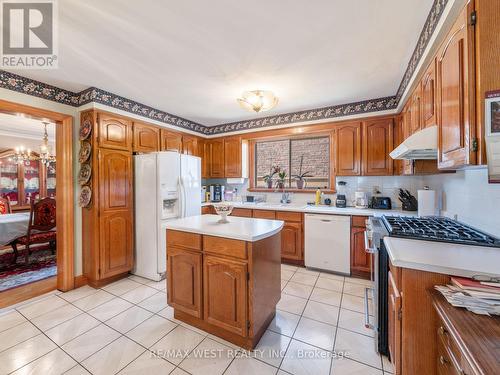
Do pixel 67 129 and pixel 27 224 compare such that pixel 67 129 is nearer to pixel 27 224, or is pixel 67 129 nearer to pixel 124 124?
pixel 124 124

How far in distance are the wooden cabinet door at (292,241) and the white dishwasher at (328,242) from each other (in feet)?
0.36

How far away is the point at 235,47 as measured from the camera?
1861mm

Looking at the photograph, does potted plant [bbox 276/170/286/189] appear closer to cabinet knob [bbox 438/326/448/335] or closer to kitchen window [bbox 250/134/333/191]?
kitchen window [bbox 250/134/333/191]

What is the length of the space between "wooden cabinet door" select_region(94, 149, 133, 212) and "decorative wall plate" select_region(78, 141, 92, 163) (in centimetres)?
12

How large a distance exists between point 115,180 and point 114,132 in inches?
25.5

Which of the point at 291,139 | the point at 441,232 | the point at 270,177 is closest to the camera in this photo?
the point at 441,232

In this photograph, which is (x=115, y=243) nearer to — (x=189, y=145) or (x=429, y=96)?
(x=189, y=145)

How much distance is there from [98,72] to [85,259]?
7.51 ft

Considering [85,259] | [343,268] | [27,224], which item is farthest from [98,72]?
[343,268]

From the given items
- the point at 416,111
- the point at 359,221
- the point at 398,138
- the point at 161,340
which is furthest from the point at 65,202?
the point at 398,138


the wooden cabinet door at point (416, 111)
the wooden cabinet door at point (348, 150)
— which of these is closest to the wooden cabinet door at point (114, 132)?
the wooden cabinet door at point (348, 150)

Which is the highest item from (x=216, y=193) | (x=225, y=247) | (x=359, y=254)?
(x=216, y=193)

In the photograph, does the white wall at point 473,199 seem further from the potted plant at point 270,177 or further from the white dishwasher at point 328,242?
the potted plant at point 270,177

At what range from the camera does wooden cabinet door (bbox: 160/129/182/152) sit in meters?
3.57
